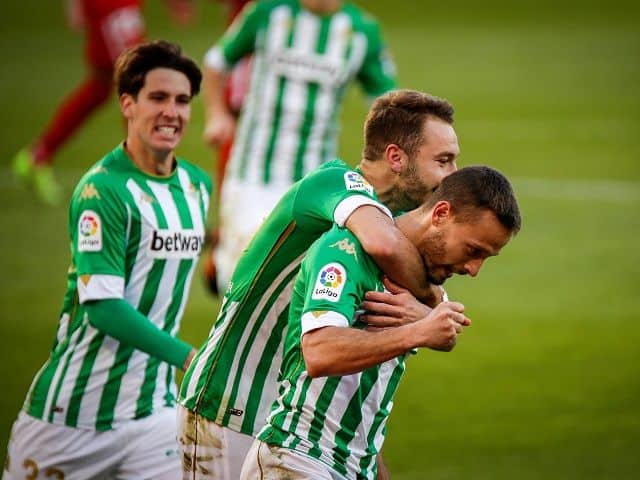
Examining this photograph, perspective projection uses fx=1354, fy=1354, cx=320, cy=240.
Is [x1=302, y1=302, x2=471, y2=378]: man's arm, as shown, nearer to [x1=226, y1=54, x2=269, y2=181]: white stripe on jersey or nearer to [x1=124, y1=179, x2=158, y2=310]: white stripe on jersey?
[x1=124, y1=179, x2=158, y2=310]: white stripe on jersey

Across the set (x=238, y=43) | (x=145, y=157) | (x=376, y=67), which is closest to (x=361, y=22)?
(x=376, y=67)

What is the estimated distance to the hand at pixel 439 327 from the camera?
406 centimetres

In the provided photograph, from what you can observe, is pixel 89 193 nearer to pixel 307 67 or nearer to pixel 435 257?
pixel 435 257

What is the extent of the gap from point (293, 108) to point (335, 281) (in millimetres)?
5017

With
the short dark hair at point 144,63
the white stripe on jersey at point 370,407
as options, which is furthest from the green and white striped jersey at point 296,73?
the white stripe on jersey at point 370,407

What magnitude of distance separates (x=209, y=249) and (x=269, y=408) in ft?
25.0

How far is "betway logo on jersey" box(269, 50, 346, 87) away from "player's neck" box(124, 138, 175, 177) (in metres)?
3.32

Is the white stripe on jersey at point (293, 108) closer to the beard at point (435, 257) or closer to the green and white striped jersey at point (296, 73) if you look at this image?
the green and white striped jersey at point (296, 73)

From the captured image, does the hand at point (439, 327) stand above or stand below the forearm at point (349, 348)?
above

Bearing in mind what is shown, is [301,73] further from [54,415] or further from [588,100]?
[588,100]

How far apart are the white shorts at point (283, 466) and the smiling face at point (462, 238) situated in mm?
765

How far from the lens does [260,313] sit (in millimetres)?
4844

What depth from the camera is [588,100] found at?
20531 mm

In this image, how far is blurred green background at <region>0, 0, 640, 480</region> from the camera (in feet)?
27.7
